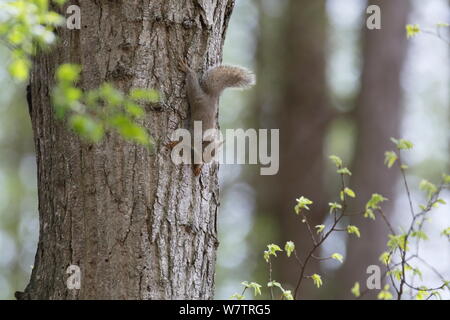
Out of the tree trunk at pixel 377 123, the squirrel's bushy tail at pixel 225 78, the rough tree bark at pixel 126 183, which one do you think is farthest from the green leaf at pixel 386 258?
the tree trunk at pixel 377 123

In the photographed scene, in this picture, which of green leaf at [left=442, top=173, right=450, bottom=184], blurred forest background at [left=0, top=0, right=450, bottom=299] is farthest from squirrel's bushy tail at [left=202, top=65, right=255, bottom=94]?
blurred forest background at [left=0, top=0, right=450, bottom=299]

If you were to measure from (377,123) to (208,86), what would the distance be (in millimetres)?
4928

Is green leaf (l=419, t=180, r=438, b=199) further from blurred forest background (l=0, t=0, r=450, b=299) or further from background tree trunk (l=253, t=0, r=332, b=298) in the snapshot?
background tree trunk (l=253, t=0, r=332, b=298)

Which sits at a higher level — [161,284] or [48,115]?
[48,115]

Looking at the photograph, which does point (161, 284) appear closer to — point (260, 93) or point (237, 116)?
point (260, 93)

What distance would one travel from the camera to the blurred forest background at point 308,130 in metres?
7.44

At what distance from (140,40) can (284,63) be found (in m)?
6.19

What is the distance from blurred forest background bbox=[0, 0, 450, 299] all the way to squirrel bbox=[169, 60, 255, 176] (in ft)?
8.95

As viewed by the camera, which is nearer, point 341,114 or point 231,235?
point 341,114

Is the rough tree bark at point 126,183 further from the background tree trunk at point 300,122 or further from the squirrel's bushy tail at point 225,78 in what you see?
the background tree trunk at point 300,122

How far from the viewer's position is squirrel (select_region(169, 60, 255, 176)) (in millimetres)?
2752

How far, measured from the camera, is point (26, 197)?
1152 centimetres
